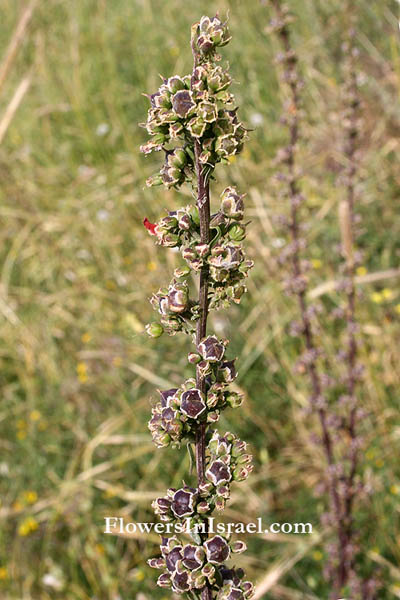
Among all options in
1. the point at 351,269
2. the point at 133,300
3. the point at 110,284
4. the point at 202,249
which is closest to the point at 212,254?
the point at 202,249

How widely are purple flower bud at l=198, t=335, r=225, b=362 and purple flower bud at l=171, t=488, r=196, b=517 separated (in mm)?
286

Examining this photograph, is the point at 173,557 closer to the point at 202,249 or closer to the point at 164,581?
the point at 164,581

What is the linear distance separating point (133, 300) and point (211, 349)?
2.92m

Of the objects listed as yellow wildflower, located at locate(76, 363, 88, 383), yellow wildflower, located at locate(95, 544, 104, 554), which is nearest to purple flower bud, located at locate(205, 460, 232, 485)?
yellow wildflower, located at locate(95, 544, 104, 554)

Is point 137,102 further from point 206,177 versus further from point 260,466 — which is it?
point 206,177

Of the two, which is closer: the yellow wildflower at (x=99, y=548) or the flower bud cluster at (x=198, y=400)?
the flower bud cluster at (x=198, y=400)

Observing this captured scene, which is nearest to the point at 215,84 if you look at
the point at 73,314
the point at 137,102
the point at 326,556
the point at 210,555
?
the point at 210,555

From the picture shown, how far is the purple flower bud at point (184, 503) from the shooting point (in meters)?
1.31

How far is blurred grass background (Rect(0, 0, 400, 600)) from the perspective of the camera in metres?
3.11

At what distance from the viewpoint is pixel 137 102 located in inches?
210

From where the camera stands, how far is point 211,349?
1280 mm

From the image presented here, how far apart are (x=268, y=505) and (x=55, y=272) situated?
2.32 meters

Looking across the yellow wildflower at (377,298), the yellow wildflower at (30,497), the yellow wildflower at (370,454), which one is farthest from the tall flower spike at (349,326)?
the yellow wildflower at (30,497)

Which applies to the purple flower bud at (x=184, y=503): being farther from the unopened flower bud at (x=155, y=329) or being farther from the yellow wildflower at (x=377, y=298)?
the yellow wildflower at (x=377, y=298)
